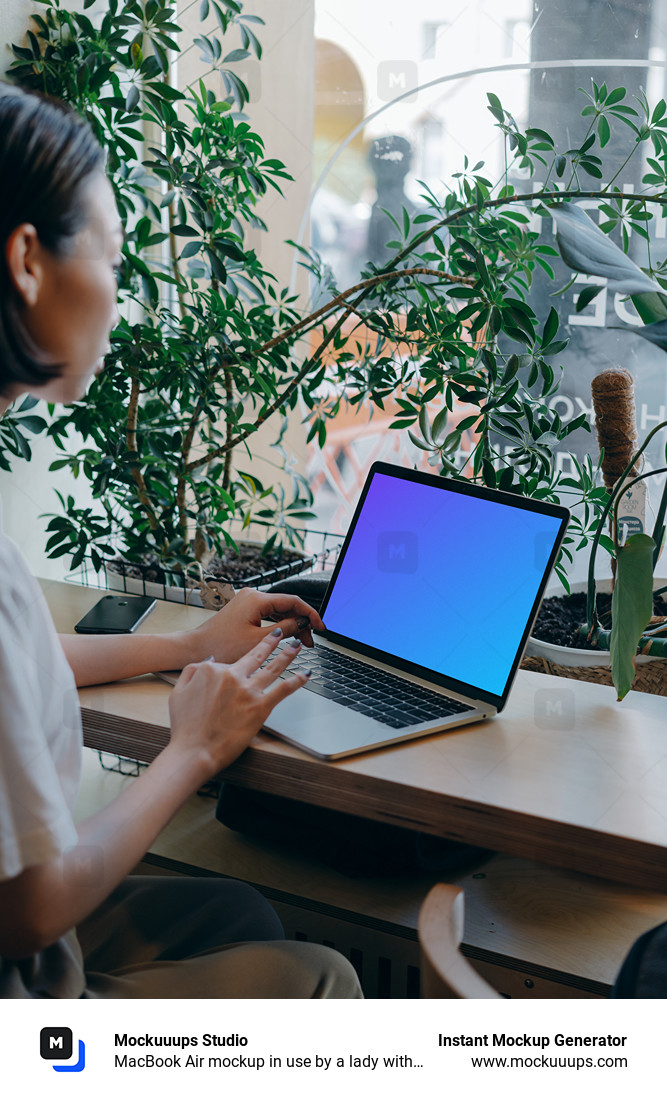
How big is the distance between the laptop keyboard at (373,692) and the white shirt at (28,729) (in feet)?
0.99

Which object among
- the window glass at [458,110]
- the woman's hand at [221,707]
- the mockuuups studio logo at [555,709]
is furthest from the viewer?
the window glass at [458,110]

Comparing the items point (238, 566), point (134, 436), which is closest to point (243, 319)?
point (134, 436)

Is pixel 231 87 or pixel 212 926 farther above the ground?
pixel 231 87

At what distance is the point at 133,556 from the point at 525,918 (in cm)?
79

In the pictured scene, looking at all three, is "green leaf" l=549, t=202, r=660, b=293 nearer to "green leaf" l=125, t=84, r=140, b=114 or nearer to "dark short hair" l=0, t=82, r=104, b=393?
"dark short hair" l=0, t=82, r=104, b=393

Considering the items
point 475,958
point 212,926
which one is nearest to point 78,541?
point 212,926

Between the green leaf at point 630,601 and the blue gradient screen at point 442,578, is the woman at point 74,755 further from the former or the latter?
the green leaf at point 630,601

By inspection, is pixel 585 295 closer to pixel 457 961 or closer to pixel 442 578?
pixel 442 578

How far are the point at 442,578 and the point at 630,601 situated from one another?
7.7 inches

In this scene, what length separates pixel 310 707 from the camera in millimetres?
868

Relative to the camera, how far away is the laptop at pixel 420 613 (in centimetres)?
85

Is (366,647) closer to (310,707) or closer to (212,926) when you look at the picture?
(310,707)

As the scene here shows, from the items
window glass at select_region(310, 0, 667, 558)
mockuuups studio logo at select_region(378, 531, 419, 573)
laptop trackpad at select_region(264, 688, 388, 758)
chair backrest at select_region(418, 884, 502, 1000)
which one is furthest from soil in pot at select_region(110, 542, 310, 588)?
chair backrest at select_region(418, 884, 502, 1000)

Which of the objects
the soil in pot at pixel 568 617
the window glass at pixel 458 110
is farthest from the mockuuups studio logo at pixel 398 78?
the soil in pot at pixel 568 617
